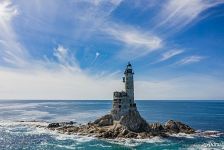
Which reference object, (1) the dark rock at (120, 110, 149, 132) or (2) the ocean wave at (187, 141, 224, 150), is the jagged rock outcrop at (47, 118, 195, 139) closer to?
(1) the dark rock at (120, 110, 149, 132)

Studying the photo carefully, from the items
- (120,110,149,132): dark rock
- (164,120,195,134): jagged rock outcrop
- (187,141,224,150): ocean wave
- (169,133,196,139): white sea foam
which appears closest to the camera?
(187,141,224,150): ocean wave

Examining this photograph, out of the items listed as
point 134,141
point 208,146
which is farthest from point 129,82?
point 208,146

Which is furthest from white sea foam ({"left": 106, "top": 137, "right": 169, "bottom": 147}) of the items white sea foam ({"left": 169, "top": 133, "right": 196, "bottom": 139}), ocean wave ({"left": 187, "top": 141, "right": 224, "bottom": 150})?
ocean wave ({"left": 187, "top": 141, "right": 224, "bottom": 150})

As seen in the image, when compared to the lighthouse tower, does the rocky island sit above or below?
below

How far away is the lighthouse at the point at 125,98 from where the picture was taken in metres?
77.2

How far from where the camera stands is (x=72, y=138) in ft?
227

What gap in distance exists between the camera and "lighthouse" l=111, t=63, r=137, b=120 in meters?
77.2

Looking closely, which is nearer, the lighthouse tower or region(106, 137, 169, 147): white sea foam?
region(106, 137, 169, 147): white sea foam

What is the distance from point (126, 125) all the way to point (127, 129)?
2.21 metres

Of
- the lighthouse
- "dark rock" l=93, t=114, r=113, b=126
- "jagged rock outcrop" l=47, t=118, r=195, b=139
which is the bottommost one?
"jagged rock outcrop" l=47, t=118, r=195, b=139

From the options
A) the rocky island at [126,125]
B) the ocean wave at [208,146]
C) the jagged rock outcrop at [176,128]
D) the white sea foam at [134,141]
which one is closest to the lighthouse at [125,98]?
the rocky island at [126,125]

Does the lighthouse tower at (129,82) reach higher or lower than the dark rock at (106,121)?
higher

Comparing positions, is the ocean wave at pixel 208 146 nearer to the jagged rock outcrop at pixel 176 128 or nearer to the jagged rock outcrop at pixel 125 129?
the jagged rock outcrop at pixel 125 129

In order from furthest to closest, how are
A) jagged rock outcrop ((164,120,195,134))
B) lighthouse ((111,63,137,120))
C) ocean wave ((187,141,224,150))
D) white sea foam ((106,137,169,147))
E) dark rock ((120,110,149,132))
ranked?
jagged rock outcrop ((164,120,195,134)), lighthouse ((111,63,137,120)), dark rock ((120,110,149,132)), white sea foam ((106,137,169,147)), ocean wave ((187,141,224,150))
